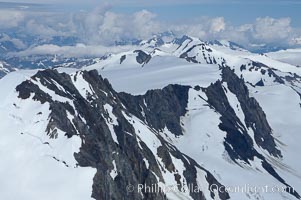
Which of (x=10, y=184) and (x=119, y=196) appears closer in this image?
(x=10, y=184)

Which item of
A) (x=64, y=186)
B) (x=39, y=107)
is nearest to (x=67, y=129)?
(x=39, y=107)

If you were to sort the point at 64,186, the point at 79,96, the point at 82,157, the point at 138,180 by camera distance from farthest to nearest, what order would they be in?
the point at 79,96, the point at 138,180, the point at 82,157, the point at 64,186

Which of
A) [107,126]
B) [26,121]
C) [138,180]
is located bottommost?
[138,180]

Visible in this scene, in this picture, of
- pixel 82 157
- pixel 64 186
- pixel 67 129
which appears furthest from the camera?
pixel 67 129

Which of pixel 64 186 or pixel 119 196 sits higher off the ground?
pixel 64 186

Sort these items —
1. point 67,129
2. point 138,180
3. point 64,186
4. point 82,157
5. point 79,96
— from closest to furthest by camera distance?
point 64,186, point 82,157, point 67,129, point 138,180, point 79,96

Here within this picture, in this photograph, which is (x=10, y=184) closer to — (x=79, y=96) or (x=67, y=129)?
(x=67, y=129)

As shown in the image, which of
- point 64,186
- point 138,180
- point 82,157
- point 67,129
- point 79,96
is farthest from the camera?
point 79,96

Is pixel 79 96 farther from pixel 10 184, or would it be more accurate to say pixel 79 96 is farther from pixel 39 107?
pixel 10 184

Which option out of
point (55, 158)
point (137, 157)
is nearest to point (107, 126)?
point (137, 157)
